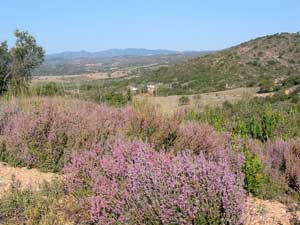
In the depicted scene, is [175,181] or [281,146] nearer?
[175,181]

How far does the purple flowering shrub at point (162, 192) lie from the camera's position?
11.3 feet

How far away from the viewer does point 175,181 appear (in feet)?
11.7

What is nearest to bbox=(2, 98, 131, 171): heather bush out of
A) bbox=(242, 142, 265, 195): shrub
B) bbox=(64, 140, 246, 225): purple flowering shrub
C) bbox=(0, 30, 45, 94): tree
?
bbox=(64, 140, 246, 225): purple flowering shrub

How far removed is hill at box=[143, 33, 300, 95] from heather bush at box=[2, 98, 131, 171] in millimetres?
29593

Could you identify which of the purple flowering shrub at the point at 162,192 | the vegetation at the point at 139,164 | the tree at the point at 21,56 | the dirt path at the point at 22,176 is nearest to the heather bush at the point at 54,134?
the vegetation at the point at 139,164

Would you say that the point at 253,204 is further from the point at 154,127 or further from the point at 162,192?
the point at 154,127

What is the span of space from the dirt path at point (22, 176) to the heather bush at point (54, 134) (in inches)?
5.8

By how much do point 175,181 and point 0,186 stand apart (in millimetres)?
3080

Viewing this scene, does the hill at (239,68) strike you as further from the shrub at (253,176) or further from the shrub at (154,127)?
the shrub at (253,176)

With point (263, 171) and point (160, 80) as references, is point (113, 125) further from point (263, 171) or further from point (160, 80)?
point (160, 80)

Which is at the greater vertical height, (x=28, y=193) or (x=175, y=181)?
(x=175, y=181)

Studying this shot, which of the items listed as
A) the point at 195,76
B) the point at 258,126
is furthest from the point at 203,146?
the point at 195,76

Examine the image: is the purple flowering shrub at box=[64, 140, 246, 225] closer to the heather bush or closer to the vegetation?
the vegetation

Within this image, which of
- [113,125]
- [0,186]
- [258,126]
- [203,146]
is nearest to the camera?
[0,186]
